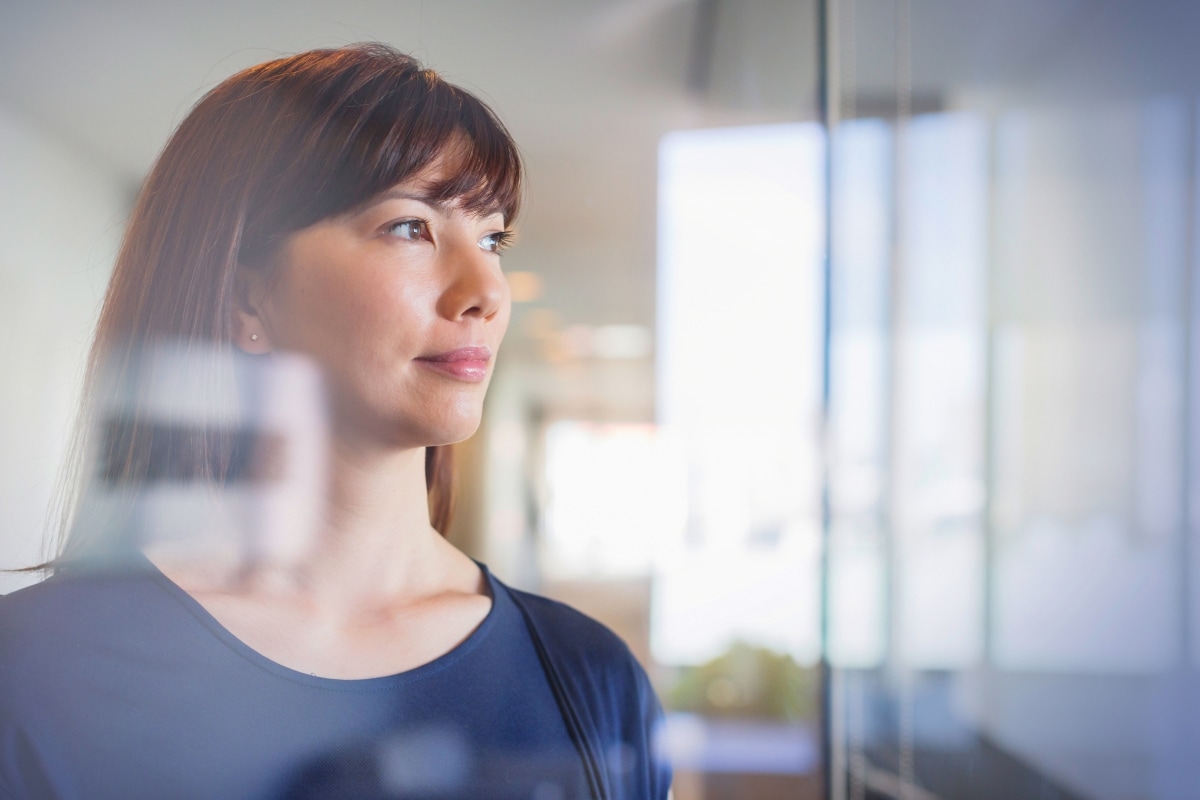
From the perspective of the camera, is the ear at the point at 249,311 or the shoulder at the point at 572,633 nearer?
the ear at the point at 249,311

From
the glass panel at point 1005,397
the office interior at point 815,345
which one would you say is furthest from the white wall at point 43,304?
the glass panel at point 1005,397

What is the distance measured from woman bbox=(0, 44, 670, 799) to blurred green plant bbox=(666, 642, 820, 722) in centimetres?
22

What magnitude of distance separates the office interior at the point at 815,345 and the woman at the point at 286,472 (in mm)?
48

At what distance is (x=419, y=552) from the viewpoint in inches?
26.1

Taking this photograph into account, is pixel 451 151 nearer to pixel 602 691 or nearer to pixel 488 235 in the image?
pixel 488 235

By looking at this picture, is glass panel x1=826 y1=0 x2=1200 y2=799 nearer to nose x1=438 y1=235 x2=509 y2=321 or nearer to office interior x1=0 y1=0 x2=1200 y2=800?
office interior x1=0 y1=0 x2=1200 y2=800

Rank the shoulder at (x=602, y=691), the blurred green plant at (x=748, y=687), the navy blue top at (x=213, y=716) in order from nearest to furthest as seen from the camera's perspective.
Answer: the navy blue top at (x=213, y=716), the shoulder at (x=602, y=691), the blurred green plant at (x=748, y=687)

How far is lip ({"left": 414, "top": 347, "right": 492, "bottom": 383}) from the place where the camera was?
636mm

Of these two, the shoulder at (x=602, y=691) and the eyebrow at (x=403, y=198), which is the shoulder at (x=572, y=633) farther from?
the eyebrow at (x=403, y=198)

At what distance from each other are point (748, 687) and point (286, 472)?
21.0 inches

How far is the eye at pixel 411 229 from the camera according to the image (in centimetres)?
61

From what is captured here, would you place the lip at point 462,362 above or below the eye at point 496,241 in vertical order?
below

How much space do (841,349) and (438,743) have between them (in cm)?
59

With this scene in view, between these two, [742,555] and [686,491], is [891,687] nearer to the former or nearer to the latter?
[742,555]
